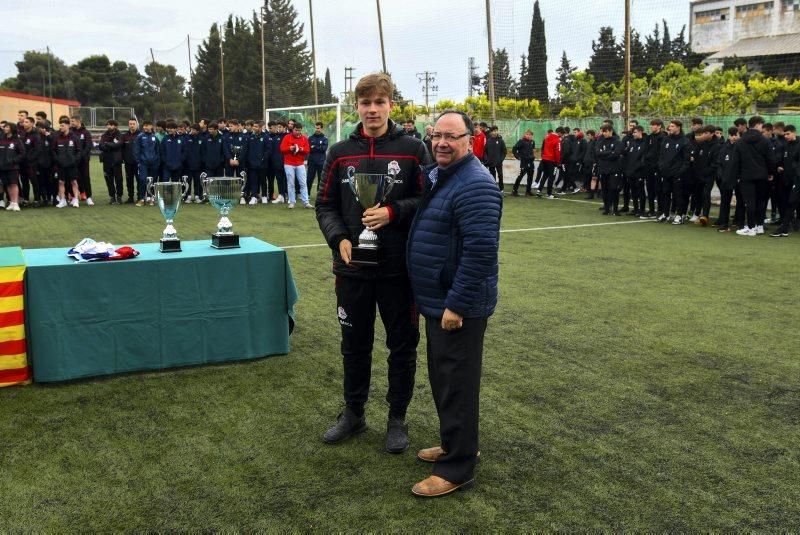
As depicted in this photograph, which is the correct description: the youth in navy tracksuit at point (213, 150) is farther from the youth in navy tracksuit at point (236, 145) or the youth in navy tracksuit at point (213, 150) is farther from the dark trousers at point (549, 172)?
the dark trousers at point (549, 172)

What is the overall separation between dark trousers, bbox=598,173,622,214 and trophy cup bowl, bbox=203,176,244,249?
36.4ft

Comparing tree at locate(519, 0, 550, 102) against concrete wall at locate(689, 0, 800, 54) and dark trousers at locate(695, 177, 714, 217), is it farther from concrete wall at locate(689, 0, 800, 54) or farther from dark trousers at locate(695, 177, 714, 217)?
concrete wall at locate(689, 0, 800, 54)

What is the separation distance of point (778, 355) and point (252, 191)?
13460mm

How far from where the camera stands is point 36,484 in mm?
3355

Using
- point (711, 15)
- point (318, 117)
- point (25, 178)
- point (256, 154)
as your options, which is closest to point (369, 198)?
point (256, 154)

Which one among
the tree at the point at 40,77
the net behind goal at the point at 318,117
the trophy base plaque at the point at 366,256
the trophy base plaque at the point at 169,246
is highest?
the tree at the point at 40,77

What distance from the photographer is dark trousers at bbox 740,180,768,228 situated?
39.5 feet

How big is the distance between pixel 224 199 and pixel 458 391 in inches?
109

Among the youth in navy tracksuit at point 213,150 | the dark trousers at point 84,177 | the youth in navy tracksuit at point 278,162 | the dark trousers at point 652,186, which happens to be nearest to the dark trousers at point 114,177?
the dark trousers at point 84,177

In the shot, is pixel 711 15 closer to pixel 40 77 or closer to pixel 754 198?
pixel 40 77

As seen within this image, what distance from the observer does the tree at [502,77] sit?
970 inches

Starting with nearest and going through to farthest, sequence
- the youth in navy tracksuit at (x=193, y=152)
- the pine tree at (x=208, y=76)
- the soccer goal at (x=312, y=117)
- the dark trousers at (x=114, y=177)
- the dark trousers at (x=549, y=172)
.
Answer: the dark trousers at (x=114, y=177) < the youth in navy tracksuit at (x=193, y=152) < the dark trousers at (x=549, y=172) < the soccer goal at (x=312, y=117) < the pine tree at (x=208, y=76)

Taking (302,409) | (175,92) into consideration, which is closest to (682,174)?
(302,409)

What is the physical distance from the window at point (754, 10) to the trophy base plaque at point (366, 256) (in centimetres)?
6015
